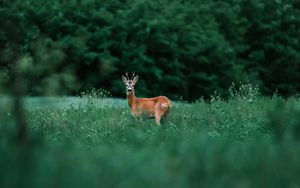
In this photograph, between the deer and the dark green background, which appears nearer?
the deer

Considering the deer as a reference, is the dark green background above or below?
above

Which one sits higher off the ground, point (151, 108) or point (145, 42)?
point (145, 42)

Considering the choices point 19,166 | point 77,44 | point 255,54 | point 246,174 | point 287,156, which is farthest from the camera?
point 255,54

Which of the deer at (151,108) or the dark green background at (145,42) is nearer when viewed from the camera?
the deer at (151,108)

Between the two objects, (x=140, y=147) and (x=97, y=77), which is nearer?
(x=140, y=147)

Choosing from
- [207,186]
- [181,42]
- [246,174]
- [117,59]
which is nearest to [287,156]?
[246,174]

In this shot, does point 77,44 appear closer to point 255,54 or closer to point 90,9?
point 90,9

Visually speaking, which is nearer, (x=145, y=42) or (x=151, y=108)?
(x=151, y=108)

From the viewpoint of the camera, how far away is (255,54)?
106 feet

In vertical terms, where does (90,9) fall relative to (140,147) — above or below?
above

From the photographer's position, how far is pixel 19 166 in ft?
15.1

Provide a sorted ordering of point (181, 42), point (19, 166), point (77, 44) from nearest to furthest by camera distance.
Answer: point (19, 166) → point (77, 44) → point (181, 42)

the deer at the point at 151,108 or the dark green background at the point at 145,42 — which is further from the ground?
the dark green background at the point at 145,42

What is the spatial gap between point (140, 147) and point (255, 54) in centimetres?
2573
